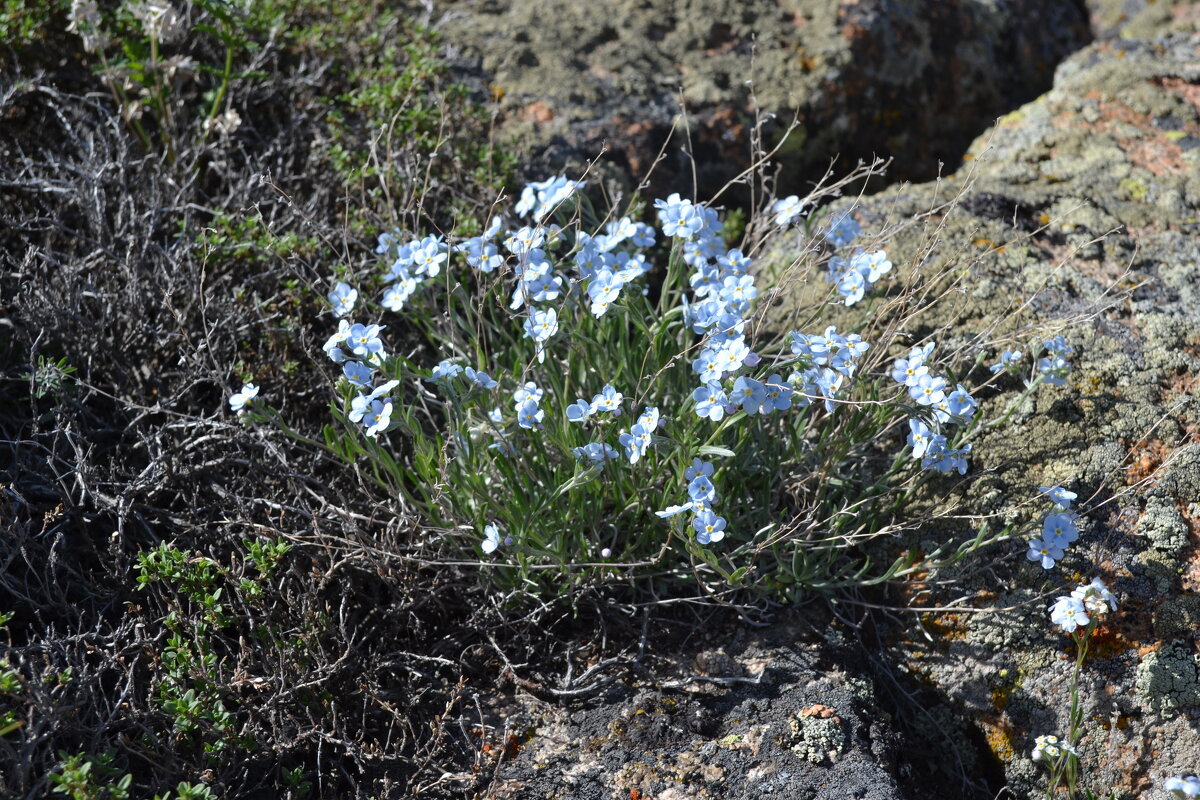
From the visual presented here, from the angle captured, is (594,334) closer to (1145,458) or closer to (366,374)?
(366,374)

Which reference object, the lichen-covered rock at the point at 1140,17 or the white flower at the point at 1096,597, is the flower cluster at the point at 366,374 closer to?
the white flower at the point at 1096,597

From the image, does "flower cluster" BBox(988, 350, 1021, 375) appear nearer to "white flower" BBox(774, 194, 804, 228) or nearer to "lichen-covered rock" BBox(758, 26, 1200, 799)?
"lichen-covered rock" BBox(758, 26, 1200, 799)

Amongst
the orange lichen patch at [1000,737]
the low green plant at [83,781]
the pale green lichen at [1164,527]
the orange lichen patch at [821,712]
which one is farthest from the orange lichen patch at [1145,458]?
the low green plant at [83,781]

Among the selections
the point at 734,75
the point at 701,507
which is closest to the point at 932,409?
the point at 701,507

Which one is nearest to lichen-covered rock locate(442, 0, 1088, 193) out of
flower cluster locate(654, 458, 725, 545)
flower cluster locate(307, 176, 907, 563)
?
flower cluster locate(307, 176, 907, 563)

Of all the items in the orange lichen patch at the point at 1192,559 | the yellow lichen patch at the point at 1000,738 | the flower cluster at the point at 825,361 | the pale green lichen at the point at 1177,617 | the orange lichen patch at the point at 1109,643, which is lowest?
the yellow lichen patch at the point at 1000,738
